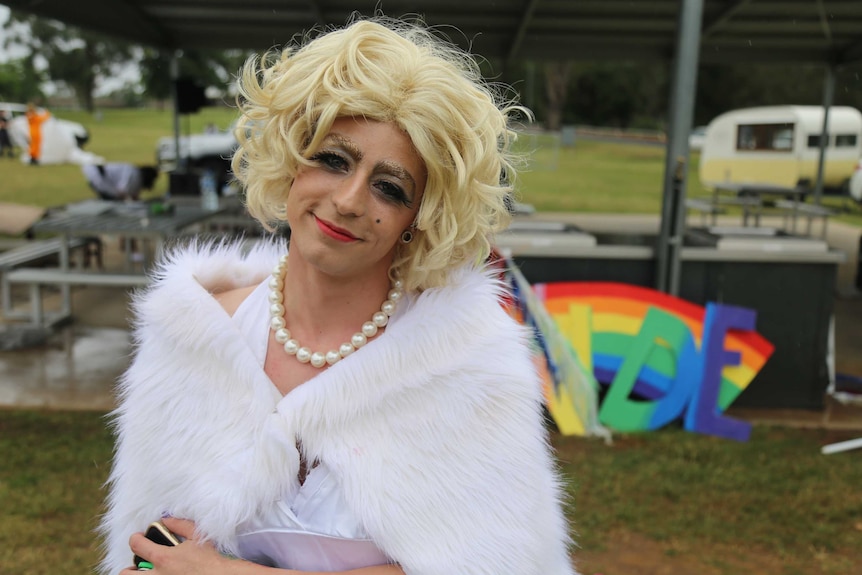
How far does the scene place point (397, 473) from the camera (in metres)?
1.33

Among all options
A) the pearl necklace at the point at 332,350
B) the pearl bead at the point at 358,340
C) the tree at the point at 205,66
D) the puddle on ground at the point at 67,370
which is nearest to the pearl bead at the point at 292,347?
the pearl necklace at the point at 332,350

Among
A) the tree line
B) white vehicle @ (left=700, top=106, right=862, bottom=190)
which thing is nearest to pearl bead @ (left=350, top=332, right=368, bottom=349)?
white vehicle @ (left=700, top=106, right=862, bottom=190)

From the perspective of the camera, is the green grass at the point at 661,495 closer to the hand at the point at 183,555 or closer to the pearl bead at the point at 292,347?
the hand at the point at 183,555

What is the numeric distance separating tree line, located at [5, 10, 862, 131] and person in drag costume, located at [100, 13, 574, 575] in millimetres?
34102

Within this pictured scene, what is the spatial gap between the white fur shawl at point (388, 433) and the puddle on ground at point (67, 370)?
145 inches

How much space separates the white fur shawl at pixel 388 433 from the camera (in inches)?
52.4

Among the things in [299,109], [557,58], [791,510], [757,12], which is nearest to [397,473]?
[299,109]

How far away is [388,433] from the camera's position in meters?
1.36

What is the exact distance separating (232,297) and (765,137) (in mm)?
25266

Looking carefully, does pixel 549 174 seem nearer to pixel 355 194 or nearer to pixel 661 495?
pixel 661 495

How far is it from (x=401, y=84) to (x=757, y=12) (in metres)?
7.55

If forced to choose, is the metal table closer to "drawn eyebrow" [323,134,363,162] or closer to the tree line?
"drawn eyebrow" [323,134,363,162]

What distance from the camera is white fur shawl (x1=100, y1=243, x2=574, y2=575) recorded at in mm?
1331

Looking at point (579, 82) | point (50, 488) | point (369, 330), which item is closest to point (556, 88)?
point (579, 82)
